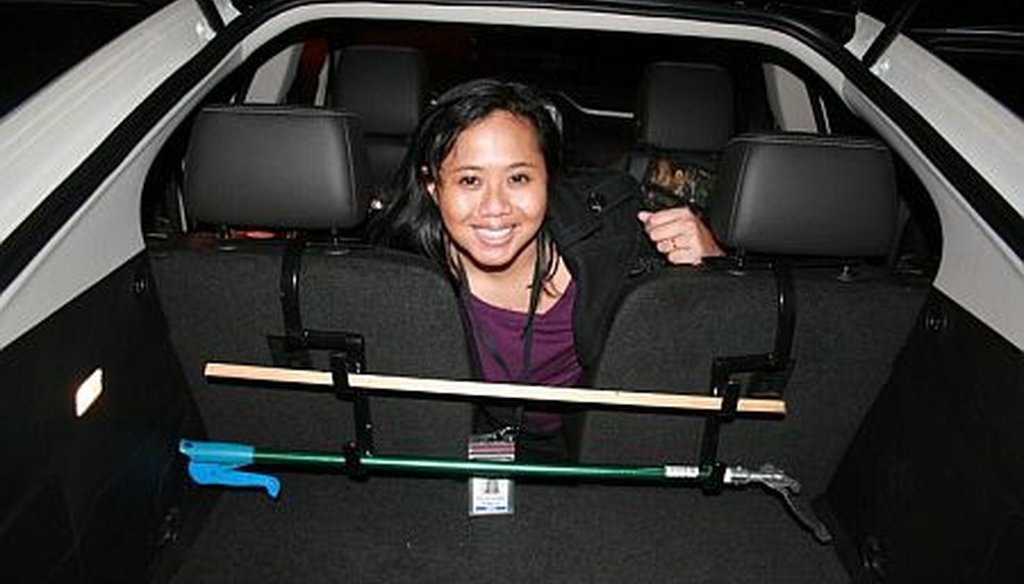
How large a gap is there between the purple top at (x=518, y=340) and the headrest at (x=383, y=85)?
1025mm

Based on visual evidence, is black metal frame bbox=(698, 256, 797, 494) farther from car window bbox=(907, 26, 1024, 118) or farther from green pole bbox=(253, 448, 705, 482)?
car window bbox=(907, 26, 1024, 118)

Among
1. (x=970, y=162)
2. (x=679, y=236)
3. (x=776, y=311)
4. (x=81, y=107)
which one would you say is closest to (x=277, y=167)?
(x=81, y=107)

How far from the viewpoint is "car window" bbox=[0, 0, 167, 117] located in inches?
66.1

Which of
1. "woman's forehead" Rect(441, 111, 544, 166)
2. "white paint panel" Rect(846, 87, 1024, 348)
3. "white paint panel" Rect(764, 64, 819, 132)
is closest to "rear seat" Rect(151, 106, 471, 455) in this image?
"woman's forehead" Rect(441, 111, 544, 166)

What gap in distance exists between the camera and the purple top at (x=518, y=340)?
1.85 metres

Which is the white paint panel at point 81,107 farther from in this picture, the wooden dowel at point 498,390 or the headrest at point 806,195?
the headrest at point 806,195

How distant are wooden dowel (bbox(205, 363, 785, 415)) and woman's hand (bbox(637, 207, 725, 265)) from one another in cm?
28

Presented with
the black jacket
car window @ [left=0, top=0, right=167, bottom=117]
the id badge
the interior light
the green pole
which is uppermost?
car window @ [left=0, top=0, right=167, bottom=117]

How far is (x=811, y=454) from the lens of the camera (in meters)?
1.83

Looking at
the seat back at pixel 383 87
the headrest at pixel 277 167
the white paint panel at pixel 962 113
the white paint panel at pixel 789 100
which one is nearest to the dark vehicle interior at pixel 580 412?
the headrest at pixel 277 167

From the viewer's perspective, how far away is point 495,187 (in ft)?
5.37

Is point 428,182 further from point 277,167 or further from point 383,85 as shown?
point 383,85

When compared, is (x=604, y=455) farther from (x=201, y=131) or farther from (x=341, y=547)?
(x=201, y=131)

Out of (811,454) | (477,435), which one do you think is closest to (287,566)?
(477,435)
